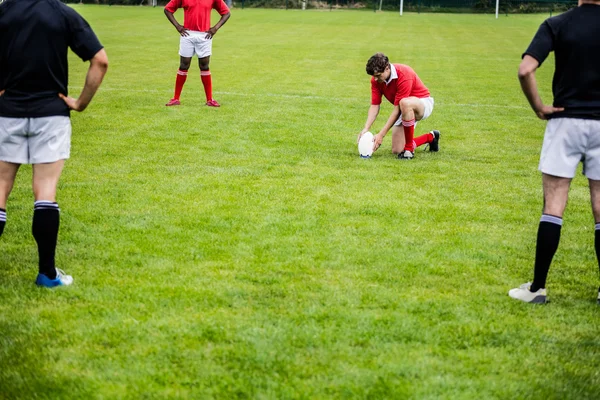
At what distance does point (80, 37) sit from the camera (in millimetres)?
5387

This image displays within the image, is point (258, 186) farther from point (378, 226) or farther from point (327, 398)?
point (327, 398)

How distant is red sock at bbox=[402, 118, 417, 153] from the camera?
10.2 m

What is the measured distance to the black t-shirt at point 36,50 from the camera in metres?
5.32

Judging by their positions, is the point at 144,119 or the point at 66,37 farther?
the point at 144,119

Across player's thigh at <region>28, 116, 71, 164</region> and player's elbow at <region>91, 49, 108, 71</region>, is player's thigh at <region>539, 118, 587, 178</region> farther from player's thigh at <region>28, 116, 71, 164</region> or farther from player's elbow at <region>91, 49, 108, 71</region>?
player's thigh at <region>28, 116, 71, 164</region>

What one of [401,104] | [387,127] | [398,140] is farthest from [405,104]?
[398,140]

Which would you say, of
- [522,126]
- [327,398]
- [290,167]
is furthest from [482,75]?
[327,398]

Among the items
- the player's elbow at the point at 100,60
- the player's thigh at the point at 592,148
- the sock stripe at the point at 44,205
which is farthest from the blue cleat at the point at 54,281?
the player's thigh at the point at 592,148

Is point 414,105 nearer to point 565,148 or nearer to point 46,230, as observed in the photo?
point 565,148

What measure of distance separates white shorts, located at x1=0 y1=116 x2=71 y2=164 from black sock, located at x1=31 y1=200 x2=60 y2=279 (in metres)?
0.31

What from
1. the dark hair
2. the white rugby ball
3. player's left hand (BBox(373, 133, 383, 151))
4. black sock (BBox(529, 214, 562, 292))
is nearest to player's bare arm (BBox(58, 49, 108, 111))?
black sock (BBox(529, 214, 562, 292))

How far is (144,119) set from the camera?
12.7 m

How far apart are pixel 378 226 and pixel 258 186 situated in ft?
6.01

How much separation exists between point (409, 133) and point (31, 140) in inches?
228
